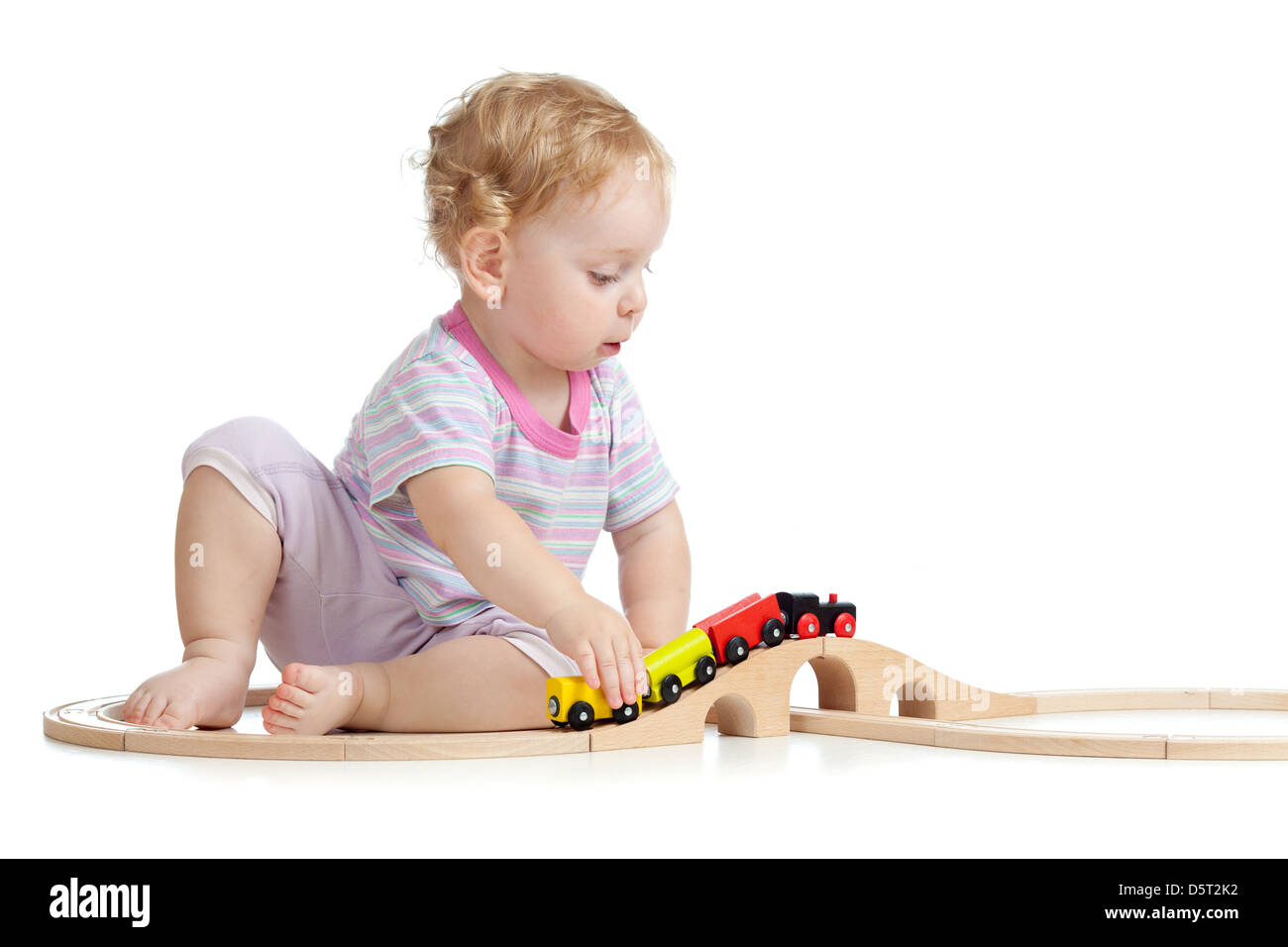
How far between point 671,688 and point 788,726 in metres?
0.16

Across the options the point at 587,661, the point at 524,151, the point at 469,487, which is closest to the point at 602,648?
the point at 587,661

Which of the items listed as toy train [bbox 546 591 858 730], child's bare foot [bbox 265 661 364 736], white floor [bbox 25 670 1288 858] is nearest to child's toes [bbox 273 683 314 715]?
child's bare foot [bbox 265 661 364 736]

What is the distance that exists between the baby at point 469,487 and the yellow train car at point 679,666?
4.0 inches

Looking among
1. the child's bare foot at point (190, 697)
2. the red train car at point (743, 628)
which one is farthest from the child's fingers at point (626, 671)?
the child's bare foot at point (190, 697)

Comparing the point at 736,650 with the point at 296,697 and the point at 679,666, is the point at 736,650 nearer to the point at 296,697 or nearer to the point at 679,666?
the point at 679,666

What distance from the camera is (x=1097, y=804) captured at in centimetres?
117

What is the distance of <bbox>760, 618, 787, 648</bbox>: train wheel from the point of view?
156 cm

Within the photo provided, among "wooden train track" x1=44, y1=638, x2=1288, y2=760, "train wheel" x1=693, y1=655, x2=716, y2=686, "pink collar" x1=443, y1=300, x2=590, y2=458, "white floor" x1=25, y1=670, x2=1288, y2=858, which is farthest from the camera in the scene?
"pink collar" x1=443, y1=300, x2=590, y2=458

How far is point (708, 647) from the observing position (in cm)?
153

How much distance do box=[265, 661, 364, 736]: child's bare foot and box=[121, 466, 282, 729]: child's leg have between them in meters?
0.12

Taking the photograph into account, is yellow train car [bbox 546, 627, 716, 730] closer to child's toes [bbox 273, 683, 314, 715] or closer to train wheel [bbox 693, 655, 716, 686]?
train wheel [bbox 693, 655, 716, 686]

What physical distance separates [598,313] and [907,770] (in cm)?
63

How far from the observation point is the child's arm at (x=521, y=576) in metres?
1.46
